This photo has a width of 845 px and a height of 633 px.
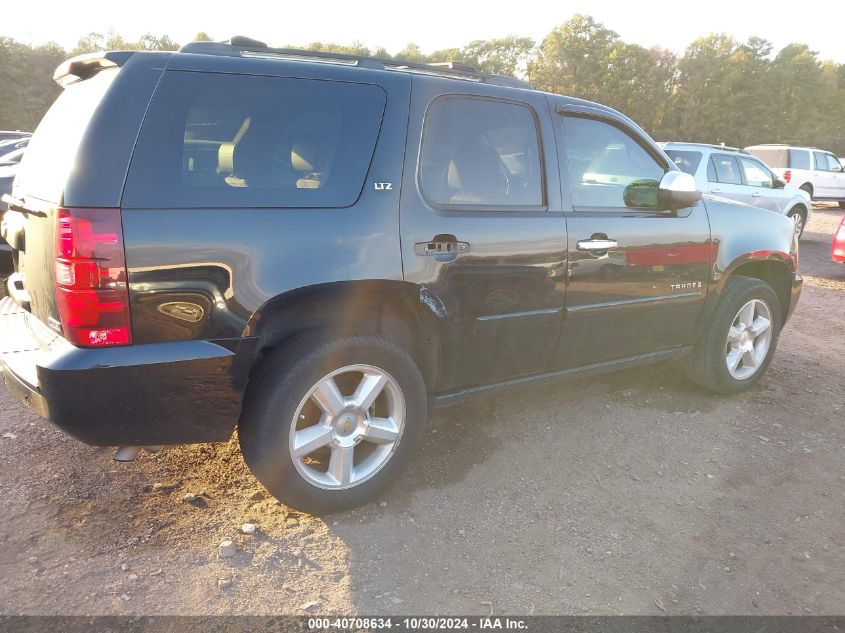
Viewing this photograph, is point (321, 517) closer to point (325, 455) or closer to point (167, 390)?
point (325, 455)

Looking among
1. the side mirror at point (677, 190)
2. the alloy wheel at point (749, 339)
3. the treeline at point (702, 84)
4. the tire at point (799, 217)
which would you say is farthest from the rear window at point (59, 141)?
the treeline at point (702, 84)

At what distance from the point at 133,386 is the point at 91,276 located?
16.1 inches

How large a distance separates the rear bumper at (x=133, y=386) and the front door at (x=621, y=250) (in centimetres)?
178

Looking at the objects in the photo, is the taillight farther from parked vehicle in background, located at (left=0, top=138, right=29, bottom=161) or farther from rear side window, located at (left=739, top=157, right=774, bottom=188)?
rear side window, located at (left=739, top=157, right=774, bottom=188)

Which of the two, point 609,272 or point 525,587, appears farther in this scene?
point 609,272

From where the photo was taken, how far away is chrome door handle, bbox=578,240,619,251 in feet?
11.1

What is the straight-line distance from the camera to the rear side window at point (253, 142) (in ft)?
7.77

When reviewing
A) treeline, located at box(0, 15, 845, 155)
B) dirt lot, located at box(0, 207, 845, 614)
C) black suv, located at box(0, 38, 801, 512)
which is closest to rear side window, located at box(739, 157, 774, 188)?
dirt lot, located at box(0, 207, 845, 614)

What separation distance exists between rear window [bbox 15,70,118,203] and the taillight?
0.16 meters

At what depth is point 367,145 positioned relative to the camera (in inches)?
110

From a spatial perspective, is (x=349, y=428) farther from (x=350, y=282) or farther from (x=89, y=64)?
(x=89, y=64)

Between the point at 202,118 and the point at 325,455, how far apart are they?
5.15ft

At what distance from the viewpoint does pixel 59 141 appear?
8.37 feet

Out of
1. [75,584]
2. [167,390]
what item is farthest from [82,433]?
[75,584]
